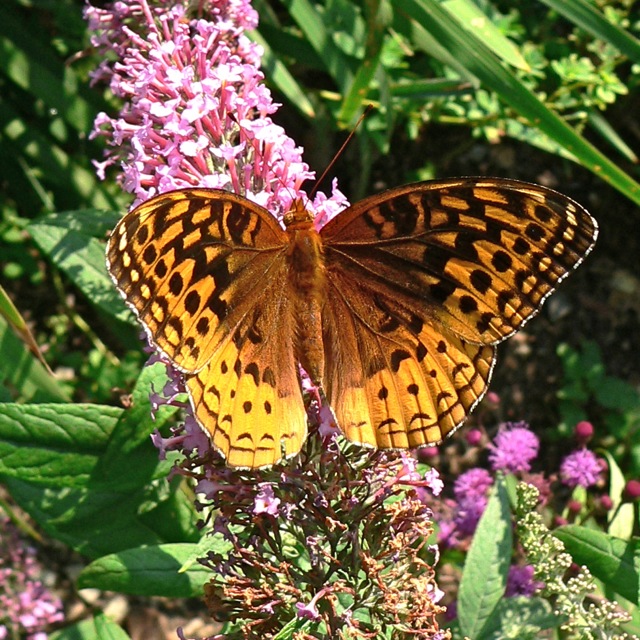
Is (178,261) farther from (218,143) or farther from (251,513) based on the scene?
(251,513)

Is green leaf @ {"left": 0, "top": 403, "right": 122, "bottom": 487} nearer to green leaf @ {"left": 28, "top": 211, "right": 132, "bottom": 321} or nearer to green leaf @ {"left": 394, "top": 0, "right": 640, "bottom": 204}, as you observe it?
green leaf @ {"left": 28, "top": 211, "right": 132, "bottom": 321}

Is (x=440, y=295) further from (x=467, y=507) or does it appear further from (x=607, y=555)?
(x=467, y=507)

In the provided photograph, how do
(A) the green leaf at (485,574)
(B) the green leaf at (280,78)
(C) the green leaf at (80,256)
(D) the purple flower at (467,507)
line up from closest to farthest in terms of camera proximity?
1. (A) the green leaf at (485,574)
2. (C) the green leaf at (80,256)
3. (D) the purple flower at (467,507)
4. (B) the green leaf at (280,78)

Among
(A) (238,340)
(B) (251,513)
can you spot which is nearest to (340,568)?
(B) (251,513)

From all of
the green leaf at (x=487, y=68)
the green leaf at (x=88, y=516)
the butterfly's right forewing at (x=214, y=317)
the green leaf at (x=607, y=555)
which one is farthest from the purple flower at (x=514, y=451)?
the butterfly's right forewing at (x=214, y=317)

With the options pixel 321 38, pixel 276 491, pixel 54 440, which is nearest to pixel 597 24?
pixel 321 38

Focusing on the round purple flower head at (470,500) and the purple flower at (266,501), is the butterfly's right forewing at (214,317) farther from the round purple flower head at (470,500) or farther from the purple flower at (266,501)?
the round purple flower head at (470,500)

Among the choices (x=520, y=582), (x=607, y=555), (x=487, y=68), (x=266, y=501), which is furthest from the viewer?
(x=520, y=582)
